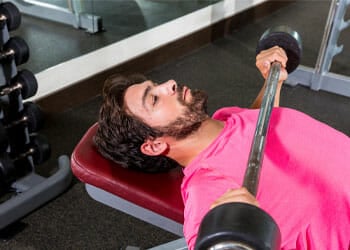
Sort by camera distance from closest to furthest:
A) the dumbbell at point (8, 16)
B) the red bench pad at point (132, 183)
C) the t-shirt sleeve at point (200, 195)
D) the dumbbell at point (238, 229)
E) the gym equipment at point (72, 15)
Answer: the dumbbell at point (238, 229), the t-shirt sleeve at point (200, 195), the red bench pad at point (132, 183), the dumbbell at point (8, 16), the gym equipment at point (72, 15)

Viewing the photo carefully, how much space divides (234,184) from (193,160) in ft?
0.64

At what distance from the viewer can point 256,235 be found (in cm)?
59

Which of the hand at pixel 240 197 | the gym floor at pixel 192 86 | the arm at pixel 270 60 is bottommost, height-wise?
the gym floor at pixel 192 86

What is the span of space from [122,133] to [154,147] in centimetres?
10

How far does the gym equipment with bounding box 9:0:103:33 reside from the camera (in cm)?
296

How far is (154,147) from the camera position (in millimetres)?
1239

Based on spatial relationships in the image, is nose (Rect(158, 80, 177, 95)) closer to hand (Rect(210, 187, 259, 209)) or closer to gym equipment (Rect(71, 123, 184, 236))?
gym equipment (Rect(71, 123, 184, 236))

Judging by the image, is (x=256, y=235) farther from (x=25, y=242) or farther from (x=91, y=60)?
(x=91, y=60)

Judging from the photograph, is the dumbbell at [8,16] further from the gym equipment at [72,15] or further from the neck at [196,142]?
the gym equipment at [72,15]

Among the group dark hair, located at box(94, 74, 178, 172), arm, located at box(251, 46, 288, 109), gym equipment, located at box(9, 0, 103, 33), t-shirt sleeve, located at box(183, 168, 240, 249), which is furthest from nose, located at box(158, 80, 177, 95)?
gym equipment, located at box(9, 0, 103, 33)

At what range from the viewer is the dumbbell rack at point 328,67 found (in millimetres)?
2785

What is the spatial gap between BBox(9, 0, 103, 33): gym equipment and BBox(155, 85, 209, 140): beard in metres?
1.93

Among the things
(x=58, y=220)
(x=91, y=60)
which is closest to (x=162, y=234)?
(x=58, y=220)

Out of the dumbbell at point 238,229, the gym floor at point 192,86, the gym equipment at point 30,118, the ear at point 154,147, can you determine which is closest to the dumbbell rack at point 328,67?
the gym floor at point 192,86
